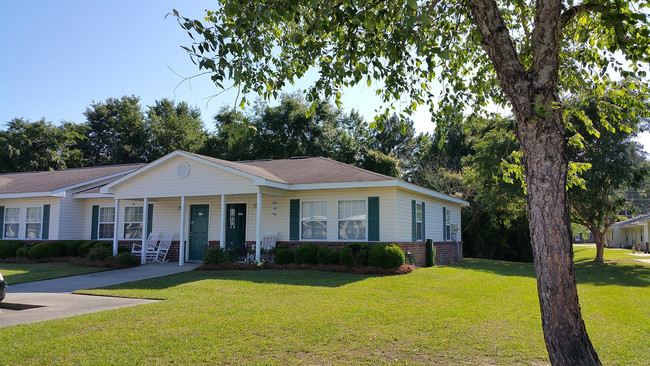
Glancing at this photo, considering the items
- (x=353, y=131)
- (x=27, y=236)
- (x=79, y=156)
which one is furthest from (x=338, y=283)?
(x=79, y=156)

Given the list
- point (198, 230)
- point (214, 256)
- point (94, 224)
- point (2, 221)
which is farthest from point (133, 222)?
point (2, 221)

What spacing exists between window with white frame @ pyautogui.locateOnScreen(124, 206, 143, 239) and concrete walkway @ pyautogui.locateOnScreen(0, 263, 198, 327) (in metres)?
4.72

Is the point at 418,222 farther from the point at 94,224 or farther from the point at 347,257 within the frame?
the point at 94,224

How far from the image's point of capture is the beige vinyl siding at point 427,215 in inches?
608

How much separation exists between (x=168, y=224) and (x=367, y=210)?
8.26m

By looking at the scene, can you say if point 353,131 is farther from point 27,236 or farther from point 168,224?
point 27,236

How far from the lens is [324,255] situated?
1461cm

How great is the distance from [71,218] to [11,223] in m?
3.49

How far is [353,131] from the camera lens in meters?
36.0

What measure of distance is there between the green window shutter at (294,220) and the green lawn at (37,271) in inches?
248

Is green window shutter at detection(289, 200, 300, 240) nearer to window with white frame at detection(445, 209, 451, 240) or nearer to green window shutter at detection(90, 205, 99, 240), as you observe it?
window with white frame at detection(445, 209, 451, 240)

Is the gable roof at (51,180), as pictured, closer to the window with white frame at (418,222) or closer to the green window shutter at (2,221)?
the green window shutter at (2,221)

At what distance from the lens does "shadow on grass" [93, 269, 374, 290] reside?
11570 mm

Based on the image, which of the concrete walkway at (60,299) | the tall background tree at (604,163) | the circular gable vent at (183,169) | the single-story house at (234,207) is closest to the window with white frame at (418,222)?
the single-story house at (234,207)
